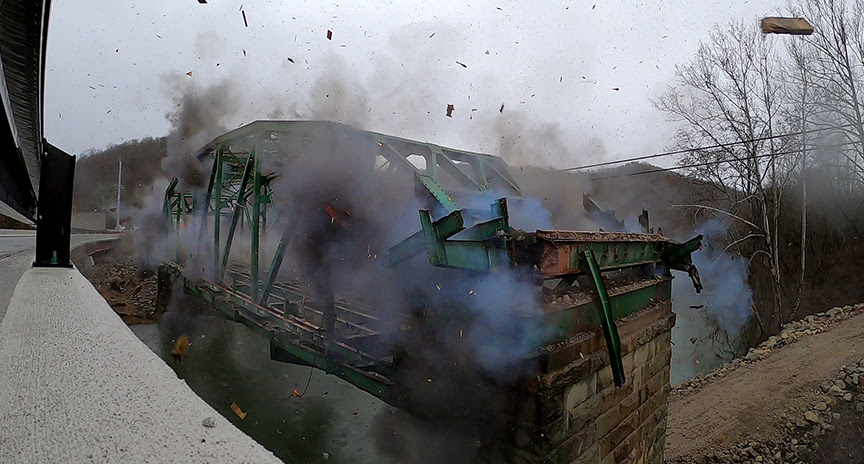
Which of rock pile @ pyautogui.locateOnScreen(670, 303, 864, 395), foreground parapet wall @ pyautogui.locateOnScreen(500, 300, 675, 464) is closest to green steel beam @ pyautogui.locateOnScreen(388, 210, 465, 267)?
foreground parapet wall @ pyautogui.locateOnScreen(500, 300, 675, 464)

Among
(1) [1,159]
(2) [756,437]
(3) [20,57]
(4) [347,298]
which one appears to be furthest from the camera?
(2) [756,437]

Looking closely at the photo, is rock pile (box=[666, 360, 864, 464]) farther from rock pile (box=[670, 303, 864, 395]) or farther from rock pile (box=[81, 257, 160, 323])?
rock pile (box=[81, 257, 160, 323])

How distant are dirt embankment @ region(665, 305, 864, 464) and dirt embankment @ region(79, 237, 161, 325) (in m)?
13.9

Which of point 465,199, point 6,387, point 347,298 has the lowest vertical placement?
point 347,298

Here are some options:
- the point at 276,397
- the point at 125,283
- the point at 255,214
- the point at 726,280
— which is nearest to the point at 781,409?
the point at 276,397

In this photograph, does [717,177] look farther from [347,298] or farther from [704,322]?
[347,298]

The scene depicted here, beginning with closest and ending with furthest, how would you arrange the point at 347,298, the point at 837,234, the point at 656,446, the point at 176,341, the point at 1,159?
the point at 1,159, the point at 656,446, the point at 347,298, the point at 176,341, the point at 837,234

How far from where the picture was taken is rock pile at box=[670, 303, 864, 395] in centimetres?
1107

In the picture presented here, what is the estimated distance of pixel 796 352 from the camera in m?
10.8

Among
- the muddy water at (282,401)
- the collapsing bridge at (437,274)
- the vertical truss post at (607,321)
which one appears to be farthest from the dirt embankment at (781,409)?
the vertical truss post at (607,321)

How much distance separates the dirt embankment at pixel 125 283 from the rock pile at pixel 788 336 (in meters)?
14.8

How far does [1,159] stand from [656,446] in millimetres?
6340

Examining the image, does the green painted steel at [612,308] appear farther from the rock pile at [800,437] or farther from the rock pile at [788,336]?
the rock pile at [788,336]

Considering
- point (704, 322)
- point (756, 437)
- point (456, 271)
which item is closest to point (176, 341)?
point (456, 271)
